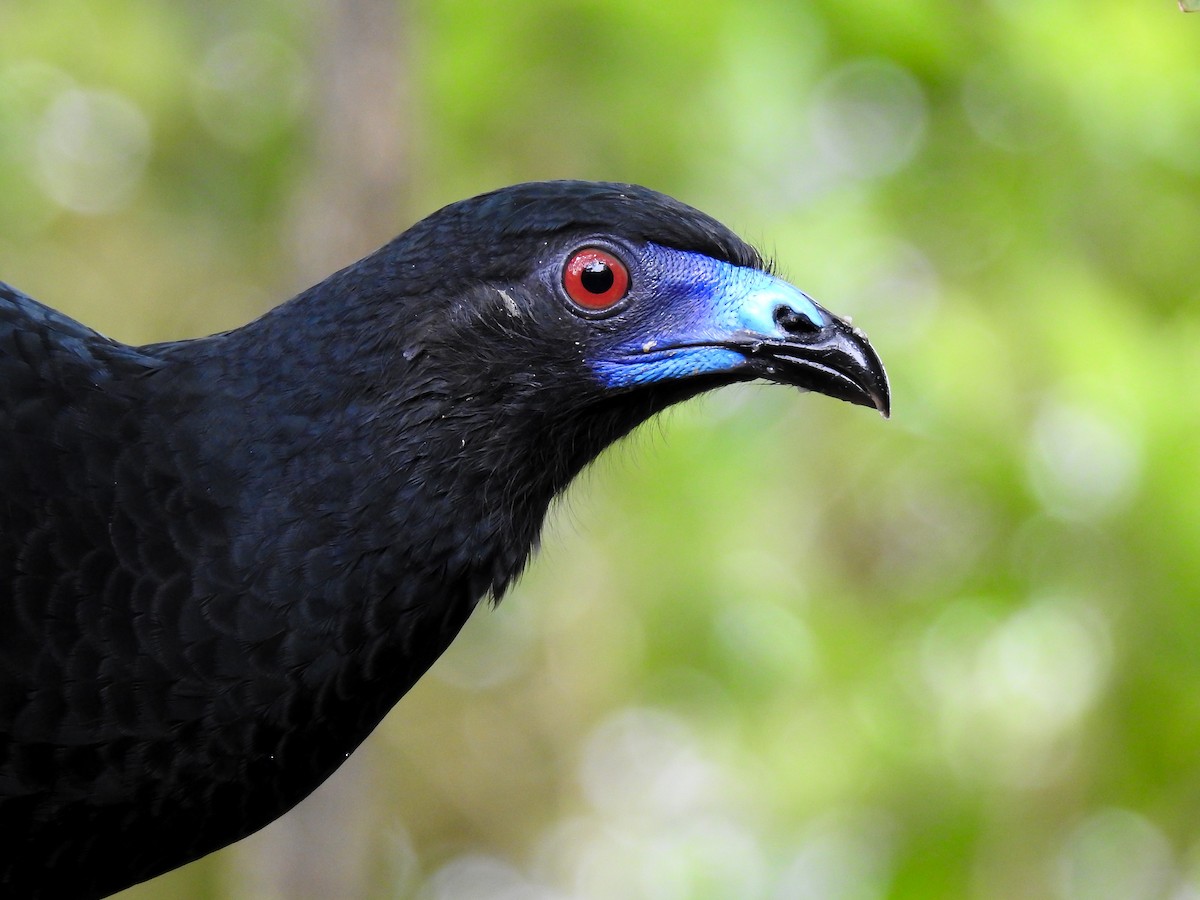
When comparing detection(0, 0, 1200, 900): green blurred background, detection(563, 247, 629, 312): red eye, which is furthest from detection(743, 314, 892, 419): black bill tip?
detection(0, 0, 1200, 900): green blurred background

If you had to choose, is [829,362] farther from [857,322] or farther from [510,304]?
[857,322]

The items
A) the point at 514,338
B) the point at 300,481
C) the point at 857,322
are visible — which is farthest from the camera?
the point at 857,322

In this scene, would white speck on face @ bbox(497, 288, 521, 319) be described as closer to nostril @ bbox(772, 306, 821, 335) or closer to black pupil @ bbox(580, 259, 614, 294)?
black pupil @ bbox(580, 259, 614, 294)

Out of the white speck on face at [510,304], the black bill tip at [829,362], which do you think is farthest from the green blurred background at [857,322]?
the white speck on face at [510,304]

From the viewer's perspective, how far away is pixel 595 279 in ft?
8.91

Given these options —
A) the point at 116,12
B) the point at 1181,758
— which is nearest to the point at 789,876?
the point at 1181,758

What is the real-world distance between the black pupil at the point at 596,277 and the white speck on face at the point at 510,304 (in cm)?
14

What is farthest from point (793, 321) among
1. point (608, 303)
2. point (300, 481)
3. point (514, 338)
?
point (300, 481)

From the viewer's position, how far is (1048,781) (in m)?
6.39

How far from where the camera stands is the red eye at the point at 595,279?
2.70 meters

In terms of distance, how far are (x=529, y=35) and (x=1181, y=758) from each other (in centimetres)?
402

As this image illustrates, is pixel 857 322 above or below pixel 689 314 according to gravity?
above

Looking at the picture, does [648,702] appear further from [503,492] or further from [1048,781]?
[503,492]

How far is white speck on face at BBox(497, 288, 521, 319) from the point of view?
270 centimetres
